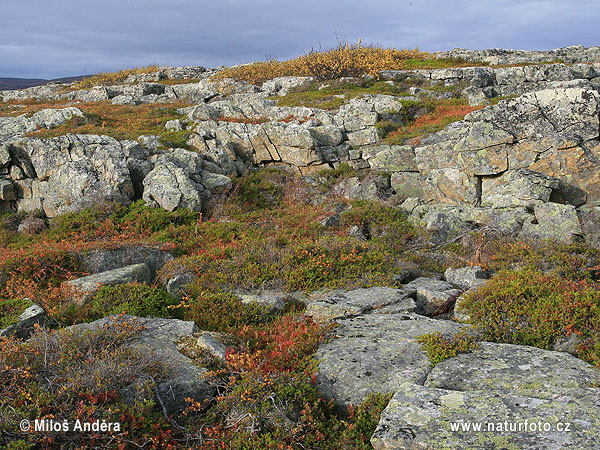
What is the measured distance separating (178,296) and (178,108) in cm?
2721

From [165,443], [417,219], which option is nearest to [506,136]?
[417,219]

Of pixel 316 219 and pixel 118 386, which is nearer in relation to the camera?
pixel 118 386

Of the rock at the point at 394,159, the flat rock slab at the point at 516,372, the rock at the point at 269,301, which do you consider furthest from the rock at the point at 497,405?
the rock at the point at 394,159

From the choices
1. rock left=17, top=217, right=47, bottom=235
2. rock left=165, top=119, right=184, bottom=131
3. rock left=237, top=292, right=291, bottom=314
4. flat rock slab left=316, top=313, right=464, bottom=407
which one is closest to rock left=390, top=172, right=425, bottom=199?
rock left=237, top=292, right=291, bottom=314

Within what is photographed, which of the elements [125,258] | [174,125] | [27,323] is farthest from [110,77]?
[27,323]

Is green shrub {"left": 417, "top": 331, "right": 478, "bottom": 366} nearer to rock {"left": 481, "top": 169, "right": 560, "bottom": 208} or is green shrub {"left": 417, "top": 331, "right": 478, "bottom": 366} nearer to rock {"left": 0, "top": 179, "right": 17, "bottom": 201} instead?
rock {"left": 481, "top": 169, "right": 560, "bottom": 208}

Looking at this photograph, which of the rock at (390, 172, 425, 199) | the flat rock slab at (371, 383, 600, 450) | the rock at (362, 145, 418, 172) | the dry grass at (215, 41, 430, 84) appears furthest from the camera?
the dry grass at (215, 41, 430, 84)

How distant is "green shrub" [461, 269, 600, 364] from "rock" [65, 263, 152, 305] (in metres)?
8.40

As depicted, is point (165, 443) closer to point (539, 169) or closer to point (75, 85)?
point (539, 169)

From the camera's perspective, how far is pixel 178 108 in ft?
111

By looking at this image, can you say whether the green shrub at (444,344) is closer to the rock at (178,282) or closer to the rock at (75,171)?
the rock at (178,282)

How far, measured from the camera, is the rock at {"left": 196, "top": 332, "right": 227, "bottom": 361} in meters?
7.07

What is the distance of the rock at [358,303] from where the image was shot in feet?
29.7

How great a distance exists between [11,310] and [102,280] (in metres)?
2.02
